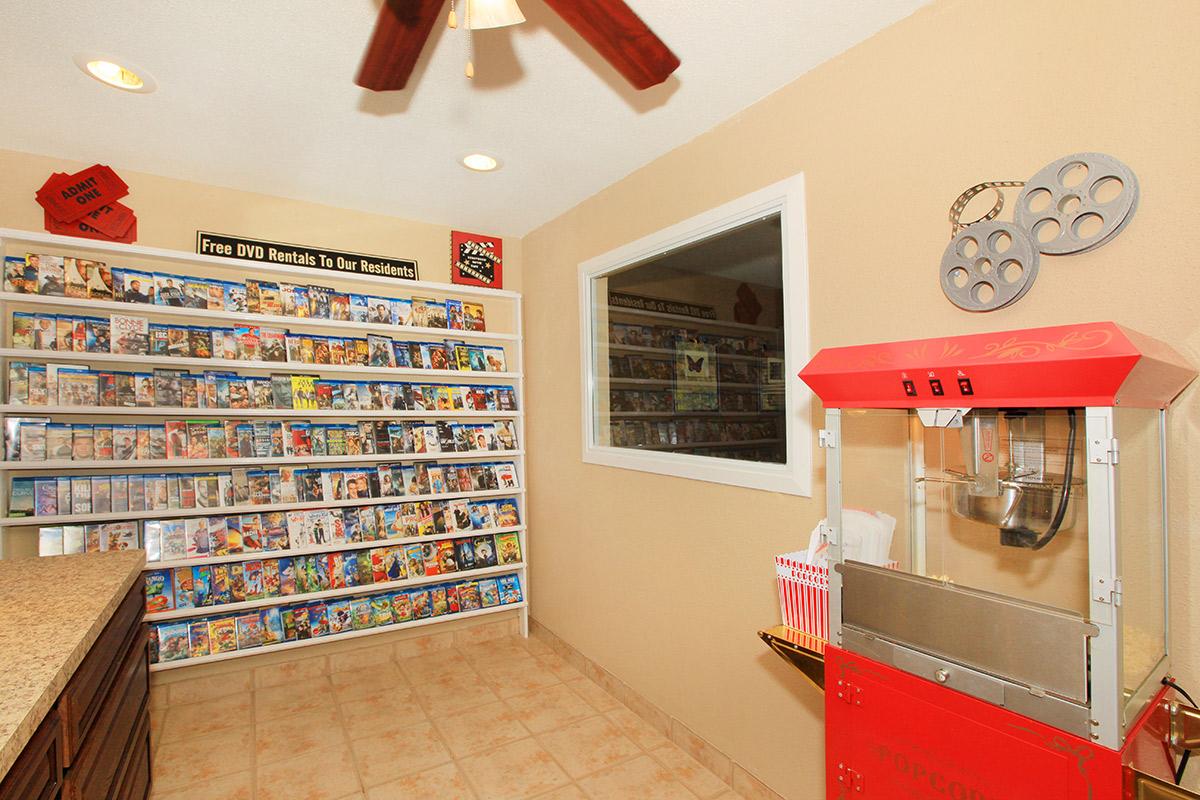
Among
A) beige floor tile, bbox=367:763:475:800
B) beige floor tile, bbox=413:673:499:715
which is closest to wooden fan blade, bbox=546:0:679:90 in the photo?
beige floor tile, bbox=367:763:475:800

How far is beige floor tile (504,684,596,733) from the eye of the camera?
2705 millimetres

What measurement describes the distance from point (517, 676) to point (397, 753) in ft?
2.67

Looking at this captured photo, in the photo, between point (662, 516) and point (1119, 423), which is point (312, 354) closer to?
point (662, 516)

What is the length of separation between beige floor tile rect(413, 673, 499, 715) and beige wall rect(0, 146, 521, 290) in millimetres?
2261

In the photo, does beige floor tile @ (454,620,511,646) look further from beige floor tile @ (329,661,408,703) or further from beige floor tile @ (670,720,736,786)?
beige floor tile @ (670,720,736,786)

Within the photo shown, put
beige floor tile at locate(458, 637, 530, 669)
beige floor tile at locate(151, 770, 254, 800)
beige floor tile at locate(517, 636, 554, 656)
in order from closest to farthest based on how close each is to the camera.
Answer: beige floor tile at locate(151, 770, 254, 800) < beige floor tile at locate(458, 637, 530, 669) < beige floor tile at locate(517, 636, 554, 656)

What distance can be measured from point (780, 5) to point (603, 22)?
62cm

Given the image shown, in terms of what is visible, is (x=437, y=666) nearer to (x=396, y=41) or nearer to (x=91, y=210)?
(x=91, y=210)

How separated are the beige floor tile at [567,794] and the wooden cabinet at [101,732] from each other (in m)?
1.31

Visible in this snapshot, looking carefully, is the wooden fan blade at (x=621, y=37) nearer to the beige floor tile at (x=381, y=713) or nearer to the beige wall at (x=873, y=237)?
the beige wall at (x=873, y=237)

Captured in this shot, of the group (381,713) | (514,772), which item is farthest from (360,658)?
(514,772)

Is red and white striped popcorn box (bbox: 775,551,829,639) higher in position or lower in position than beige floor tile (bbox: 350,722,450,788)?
higher

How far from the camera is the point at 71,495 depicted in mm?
2604

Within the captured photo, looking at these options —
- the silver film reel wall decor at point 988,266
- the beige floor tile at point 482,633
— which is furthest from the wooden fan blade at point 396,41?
the beige floor tile at point 482,633
